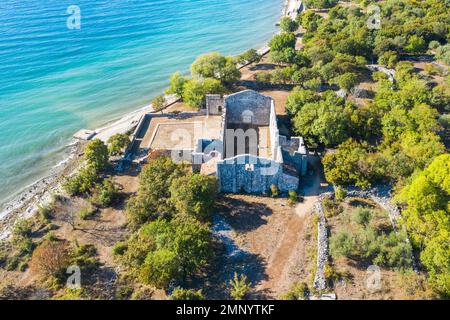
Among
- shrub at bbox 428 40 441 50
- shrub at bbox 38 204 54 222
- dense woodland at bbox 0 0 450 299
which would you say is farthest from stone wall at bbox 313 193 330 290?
shrub at bbox 428 40 441 50

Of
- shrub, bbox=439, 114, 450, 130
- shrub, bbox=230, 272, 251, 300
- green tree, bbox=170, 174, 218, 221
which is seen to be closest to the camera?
shrub, bbox=230, 272, 251, 300

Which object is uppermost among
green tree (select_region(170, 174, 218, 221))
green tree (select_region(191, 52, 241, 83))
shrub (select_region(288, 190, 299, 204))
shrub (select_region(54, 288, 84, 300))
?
green tree (select_region(191, 52, 241, 83))

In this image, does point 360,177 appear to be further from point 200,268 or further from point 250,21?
point 250,21

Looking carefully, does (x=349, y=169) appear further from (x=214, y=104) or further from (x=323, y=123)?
(x=214, y=104)

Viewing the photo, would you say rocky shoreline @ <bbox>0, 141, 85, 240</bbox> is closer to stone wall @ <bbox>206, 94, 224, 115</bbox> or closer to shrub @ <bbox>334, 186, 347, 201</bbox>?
stone wall @ <bbox>206, 94, 224, 115</bbox>

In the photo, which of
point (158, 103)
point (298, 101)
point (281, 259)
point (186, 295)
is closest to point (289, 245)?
point (281, 259)

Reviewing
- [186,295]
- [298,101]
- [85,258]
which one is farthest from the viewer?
[298,101]
